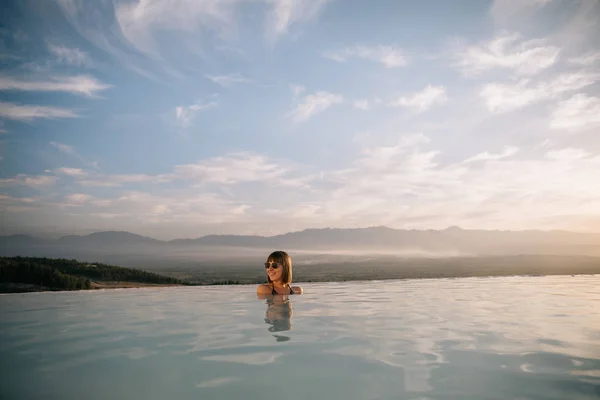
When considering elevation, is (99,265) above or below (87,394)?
above

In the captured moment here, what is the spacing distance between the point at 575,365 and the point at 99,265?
14.9m

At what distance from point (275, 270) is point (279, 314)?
2.71 m

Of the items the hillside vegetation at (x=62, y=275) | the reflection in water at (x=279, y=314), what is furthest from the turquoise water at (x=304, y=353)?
the hillside vegetation at (x=62, y=275)

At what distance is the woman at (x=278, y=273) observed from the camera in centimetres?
996

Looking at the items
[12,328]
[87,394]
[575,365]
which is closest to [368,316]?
[575,365]

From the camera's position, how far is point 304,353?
4348 mm

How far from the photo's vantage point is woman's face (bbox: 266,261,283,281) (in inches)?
391

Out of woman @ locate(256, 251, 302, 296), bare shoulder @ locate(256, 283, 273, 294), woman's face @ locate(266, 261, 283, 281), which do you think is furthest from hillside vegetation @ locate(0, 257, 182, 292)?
woman's face @ locate(266, 261, 283, 281)

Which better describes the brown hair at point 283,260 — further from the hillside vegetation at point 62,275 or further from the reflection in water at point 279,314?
the hillside vegetation at point 62,275

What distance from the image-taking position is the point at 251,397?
10.1 feet

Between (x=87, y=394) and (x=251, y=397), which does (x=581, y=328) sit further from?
(x=87, y=394)

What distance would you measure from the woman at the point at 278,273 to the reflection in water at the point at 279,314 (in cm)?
18

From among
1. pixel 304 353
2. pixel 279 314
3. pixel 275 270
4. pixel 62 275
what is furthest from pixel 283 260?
pixel 62 275

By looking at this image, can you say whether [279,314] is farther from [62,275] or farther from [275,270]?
[62,275]
